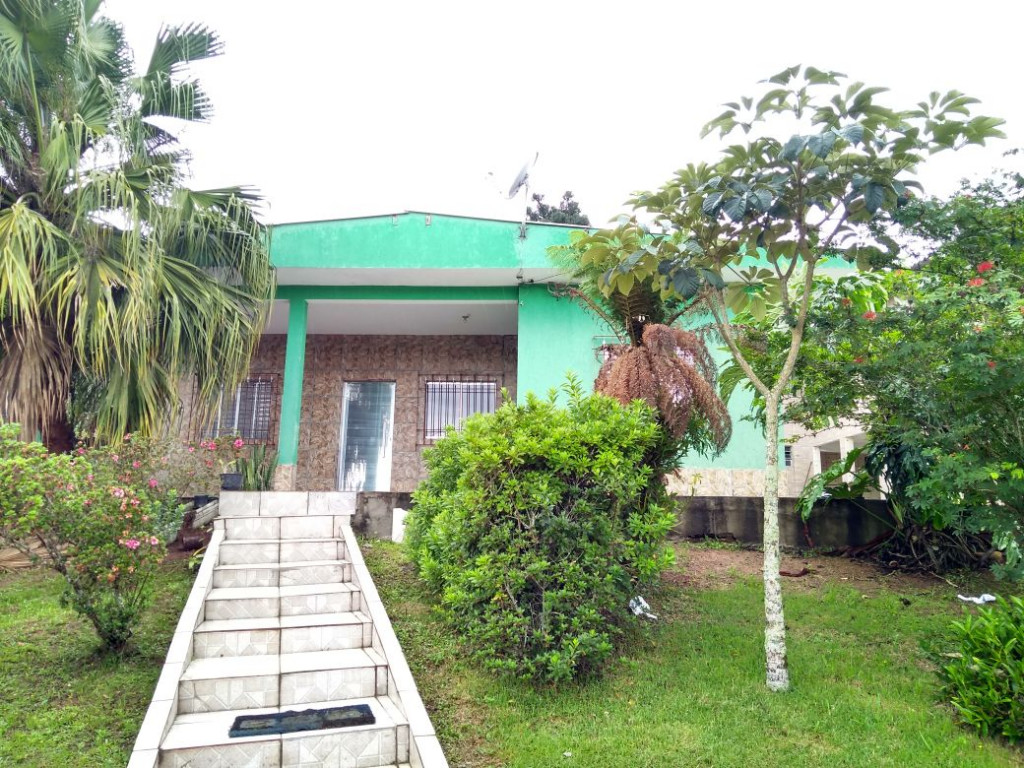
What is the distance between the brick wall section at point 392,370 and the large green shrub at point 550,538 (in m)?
7.77

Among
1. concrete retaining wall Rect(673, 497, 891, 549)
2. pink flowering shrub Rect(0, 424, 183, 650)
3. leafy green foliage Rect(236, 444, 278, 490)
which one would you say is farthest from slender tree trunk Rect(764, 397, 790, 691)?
leafy green foliage Rect(236, 444, 278, 490)

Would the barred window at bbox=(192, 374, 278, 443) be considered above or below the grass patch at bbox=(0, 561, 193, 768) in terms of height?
above

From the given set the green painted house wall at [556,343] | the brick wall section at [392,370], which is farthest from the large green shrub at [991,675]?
the brick wall section at [392,370]

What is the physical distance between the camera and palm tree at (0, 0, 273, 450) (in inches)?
281

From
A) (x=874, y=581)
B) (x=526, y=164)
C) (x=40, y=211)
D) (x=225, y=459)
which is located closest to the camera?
(x=874, y=581)

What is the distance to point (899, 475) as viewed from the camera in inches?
285

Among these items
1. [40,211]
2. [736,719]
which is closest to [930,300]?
[736,719]

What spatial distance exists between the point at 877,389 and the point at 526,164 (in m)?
6.24

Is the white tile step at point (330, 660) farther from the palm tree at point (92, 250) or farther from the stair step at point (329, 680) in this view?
the palm tree at point (92, 250)

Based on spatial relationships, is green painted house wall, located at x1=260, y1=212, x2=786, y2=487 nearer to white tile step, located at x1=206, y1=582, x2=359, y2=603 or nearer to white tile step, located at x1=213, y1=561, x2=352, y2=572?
white tile step, located at x1=213, y1=561, x2=352, y2=572

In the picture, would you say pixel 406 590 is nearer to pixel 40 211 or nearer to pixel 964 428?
pixel 964 428

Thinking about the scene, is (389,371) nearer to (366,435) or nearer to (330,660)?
(366,435)

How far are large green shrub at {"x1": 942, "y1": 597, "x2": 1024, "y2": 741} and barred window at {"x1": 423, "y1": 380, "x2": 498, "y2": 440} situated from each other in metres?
9.21

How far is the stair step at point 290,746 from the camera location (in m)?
3.64
